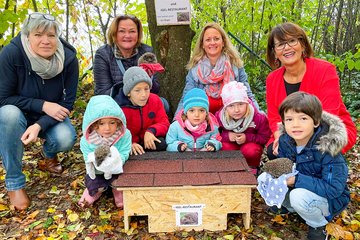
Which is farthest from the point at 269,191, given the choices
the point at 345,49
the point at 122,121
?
the point at 345,49

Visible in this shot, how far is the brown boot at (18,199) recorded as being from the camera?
9.89 ft

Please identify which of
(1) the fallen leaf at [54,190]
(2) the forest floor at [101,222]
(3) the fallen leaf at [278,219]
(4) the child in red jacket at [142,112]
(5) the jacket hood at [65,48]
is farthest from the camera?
(1) the fallen leaf at [54,190]

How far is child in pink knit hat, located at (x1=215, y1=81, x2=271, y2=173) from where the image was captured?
10.5 feet

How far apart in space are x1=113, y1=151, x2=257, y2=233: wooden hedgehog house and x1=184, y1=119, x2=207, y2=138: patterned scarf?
1.74ft

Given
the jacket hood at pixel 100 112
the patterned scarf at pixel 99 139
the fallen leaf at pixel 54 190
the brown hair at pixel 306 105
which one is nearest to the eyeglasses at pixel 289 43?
the brown hair at pixel 306 105

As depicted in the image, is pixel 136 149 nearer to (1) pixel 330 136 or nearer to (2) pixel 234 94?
(2) pixel 234 94

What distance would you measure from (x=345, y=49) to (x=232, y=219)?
6.22 meters

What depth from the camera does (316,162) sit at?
2422 mm

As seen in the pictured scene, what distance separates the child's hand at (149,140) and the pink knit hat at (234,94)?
770mm

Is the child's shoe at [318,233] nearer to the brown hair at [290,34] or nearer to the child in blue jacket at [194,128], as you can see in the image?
the child in blue jacket at [194,128]

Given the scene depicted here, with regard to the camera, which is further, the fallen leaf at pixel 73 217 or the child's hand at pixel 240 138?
the child's hand at pixel 240 138

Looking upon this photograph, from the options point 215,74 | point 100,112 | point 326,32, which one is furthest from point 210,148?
point 326,32

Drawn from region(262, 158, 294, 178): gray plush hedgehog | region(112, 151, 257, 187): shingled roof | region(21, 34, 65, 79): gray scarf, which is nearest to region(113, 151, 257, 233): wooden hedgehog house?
region(112, 151, 257, 187): shingled roof

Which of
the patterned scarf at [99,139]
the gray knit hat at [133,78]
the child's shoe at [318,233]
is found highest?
the gray knit hat at [133,78]
